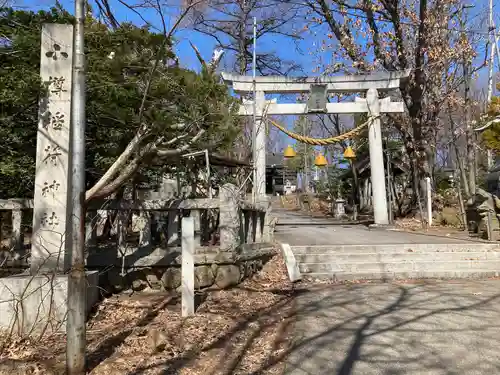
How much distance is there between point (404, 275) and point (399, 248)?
177 centimetres

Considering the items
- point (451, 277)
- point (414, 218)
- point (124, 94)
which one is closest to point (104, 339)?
point (124, 94)

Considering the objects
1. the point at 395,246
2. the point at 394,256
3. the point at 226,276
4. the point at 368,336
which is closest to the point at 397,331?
the point at 368,336

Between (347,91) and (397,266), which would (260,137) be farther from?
(397,266)

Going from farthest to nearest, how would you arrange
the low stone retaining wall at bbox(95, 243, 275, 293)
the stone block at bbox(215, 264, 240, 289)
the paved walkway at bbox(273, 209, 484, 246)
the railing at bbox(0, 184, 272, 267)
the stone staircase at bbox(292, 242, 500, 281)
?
the paved walkway at bbox(273, 209, 484, 246)
the stone staircase at bbox(292, 242, 500, 281)
the stone block at bbox(215, 264, 240, 289)
the low stone retaining wall at bbox(95, 243, 275, 293)
the railing at bbox(0, 184, 272, 267)

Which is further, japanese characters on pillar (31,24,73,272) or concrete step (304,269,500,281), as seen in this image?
concrete step (304,269,500,281)

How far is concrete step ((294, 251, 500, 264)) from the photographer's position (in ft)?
29.7

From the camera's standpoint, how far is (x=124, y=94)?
614 centimetres

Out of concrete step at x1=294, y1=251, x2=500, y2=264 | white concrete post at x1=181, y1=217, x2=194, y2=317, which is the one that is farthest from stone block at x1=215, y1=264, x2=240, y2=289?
concrete step at x1=294, y1=251, x2=500, y2=264

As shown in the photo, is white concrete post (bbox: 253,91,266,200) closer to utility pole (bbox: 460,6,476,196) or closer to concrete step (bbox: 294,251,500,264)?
concrete step (bbox: 294,251,500,264)

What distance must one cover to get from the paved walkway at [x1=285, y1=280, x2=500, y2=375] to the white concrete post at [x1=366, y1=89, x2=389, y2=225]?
960cm

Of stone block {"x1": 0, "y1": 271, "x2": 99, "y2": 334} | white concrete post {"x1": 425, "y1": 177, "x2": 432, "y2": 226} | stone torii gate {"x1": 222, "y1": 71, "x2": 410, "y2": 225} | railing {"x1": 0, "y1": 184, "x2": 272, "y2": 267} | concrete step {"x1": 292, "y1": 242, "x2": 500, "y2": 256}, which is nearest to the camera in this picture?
stone block {"x1": 0, "y1": 271, "x2": 99, "y2": 334}

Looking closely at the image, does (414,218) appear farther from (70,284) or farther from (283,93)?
(70,284)

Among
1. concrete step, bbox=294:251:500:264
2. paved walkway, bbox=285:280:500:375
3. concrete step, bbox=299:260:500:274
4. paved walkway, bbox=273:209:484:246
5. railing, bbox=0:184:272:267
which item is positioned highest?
railing, bbox=0:184:272:267

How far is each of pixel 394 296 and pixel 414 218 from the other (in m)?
13.0
